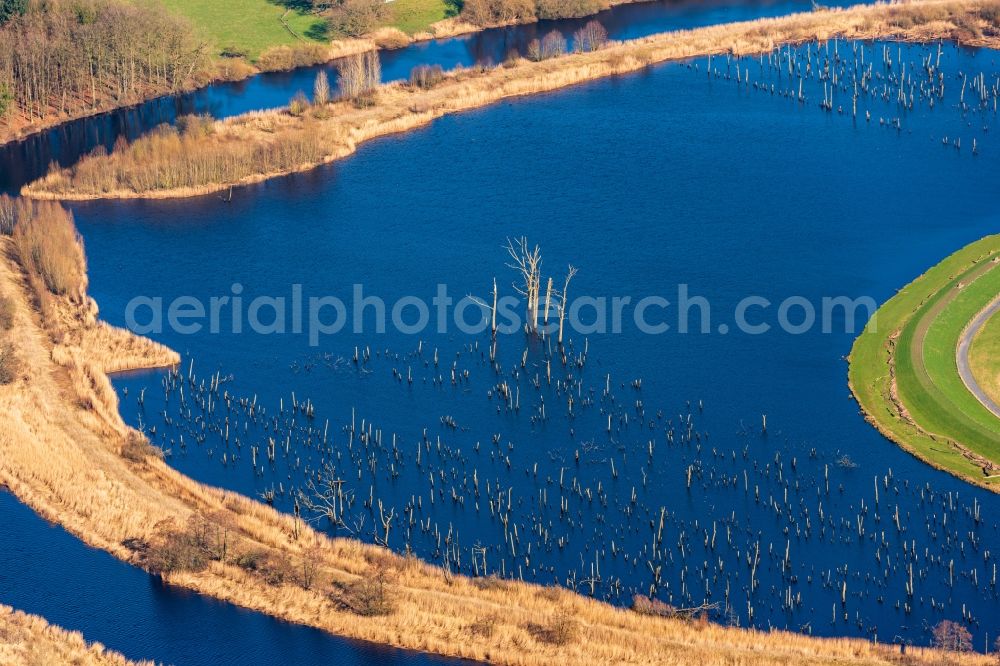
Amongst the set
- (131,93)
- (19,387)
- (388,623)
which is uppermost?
(131,93)

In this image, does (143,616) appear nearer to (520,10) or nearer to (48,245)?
(48,245)

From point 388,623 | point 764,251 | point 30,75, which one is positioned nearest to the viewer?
point 388,623

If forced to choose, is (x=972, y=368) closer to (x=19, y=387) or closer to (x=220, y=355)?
(x=220, y=355)

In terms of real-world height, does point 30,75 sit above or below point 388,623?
above

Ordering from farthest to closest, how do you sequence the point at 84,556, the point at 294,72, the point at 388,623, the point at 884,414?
the point at 294,72 → the point at 884,414 → the point at 84,556 → the point at 388,623

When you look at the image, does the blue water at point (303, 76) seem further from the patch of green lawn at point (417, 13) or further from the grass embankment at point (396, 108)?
the grass embankment at point (396, 108)

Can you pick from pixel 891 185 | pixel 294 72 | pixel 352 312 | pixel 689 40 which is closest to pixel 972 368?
pixel 891 185

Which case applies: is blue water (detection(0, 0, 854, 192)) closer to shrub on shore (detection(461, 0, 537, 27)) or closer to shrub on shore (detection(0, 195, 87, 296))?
shrub on shore (detection(461, 0, 537, 27))

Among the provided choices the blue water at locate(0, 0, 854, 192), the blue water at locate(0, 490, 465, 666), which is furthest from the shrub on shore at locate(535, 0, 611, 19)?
the blue water at locate(0, 490, 465, 666)
